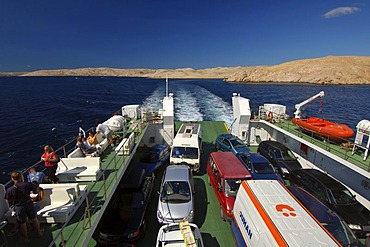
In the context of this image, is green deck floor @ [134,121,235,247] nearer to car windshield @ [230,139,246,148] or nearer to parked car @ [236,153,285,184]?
parked car @ [236,153,285,184]

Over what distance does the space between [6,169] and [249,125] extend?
1958 cm

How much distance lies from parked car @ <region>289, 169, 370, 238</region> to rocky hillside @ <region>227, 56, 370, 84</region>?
4591 inches

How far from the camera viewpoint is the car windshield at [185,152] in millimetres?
11805

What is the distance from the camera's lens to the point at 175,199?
8.16 metres

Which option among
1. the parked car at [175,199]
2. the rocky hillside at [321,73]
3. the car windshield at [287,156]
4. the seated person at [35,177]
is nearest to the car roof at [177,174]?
the parked car at [175,199]

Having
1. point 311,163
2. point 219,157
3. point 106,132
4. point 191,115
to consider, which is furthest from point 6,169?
point 311,163

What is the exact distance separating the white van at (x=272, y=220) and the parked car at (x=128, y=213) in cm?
334

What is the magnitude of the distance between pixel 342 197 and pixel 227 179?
181 inches

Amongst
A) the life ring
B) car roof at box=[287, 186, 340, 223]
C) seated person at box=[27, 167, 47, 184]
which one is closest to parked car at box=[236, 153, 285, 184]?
car roof at box=[287, 186, 340, 223]

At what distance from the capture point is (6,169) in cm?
1688

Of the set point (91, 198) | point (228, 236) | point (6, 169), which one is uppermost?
point (91, 198)

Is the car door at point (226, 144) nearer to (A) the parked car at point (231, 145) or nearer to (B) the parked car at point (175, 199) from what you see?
(A) the parked car at point (231, 145)

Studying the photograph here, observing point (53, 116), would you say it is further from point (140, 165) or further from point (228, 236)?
point (228, 236)

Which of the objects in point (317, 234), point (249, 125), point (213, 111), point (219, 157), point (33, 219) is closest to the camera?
point (317, 234)
